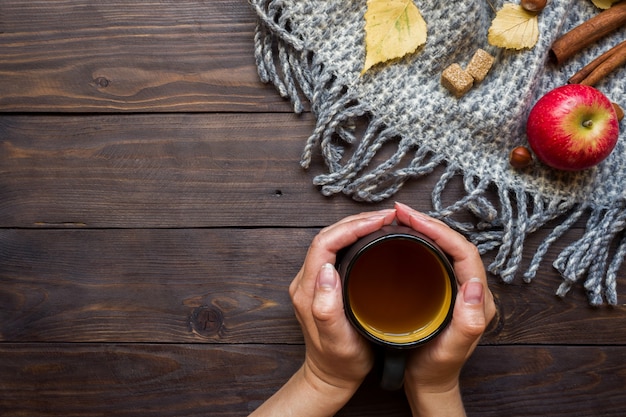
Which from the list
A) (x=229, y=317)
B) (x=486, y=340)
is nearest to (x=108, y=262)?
(x=229, y=317)

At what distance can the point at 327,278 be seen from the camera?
0.69 meters

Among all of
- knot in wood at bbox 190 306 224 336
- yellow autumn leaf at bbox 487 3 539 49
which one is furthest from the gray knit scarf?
knot in wood at bbox 190 306 224 336

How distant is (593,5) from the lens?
899 millimetres

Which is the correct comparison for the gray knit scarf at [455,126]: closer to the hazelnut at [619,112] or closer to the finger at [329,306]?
the hazelnut at [619,112]

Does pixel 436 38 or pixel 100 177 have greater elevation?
pixel 436 38

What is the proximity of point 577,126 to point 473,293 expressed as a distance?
0.98ft

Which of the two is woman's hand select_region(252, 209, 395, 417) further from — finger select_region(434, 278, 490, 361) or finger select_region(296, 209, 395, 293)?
finger select_region(434, 278, 490, 361)

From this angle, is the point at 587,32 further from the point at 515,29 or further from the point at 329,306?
the point at 329,306

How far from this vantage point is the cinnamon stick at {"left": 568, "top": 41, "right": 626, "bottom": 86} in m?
0.87

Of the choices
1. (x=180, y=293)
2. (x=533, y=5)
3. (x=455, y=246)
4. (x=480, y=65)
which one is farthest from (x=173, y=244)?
(x=533, y=5)

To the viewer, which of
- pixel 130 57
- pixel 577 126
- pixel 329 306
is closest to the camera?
pixel 329 306

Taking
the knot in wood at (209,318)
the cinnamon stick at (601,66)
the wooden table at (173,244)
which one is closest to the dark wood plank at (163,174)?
the wooden table at (173,244)

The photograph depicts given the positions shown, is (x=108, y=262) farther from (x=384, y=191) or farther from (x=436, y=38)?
(x=436, y=38)

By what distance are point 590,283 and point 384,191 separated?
0.34 meters
